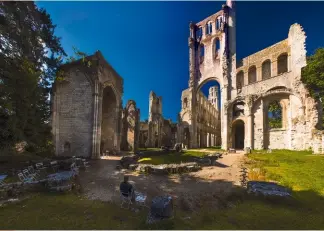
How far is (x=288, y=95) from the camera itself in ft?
69.4

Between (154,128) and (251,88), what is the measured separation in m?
19.9

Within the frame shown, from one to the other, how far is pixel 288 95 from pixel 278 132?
502cm

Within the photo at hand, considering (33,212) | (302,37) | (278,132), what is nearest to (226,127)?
(278,132)

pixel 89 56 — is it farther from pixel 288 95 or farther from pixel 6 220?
pixel 288 95

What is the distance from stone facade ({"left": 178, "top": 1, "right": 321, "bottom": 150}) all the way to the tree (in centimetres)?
2231

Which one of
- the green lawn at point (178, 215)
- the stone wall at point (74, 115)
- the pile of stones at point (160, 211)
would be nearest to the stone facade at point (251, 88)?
the green lawn at point (178, 215)

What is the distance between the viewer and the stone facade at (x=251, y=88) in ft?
65.1

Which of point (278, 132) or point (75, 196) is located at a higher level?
point (278, 132)

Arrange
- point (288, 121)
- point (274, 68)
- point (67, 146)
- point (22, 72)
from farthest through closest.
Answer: point (274, 68) → point (288, 121) → point (67, 146) → point (22, 72)

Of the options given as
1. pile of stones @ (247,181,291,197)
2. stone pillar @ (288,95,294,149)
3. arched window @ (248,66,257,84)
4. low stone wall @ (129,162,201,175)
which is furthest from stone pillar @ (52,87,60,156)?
arched window @ (248,66,257,84)

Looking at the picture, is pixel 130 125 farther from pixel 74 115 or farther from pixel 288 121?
pixel 288 121

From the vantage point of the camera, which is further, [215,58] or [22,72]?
[215,58]

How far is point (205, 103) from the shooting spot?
137 feet

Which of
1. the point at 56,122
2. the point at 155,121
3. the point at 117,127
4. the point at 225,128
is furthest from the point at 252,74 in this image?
the point at 56,122
